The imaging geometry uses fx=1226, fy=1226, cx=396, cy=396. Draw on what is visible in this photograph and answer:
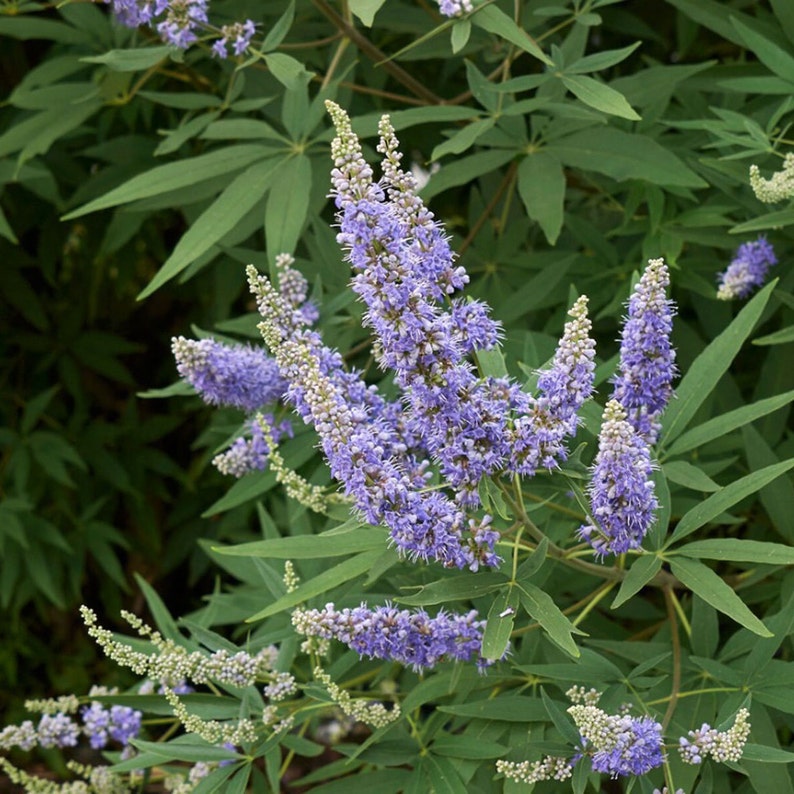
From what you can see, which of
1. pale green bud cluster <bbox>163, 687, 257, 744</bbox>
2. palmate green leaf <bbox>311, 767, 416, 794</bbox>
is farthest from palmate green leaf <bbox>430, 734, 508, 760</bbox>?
pale green bud cluster <bbox>163, 687, 257, 744</bbox>

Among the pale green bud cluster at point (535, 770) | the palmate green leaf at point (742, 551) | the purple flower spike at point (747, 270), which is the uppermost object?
the purple flower spike at point (747, 270)

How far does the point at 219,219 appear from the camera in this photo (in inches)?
147

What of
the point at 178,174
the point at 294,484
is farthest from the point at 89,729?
the point at 178,174

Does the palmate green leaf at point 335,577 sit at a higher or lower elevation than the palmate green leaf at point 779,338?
lower

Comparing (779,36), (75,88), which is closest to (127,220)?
(75,88)

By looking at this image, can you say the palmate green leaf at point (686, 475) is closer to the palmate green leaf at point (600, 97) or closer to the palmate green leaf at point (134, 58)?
the palmate green leaf at point (600, 97)

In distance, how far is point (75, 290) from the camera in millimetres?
6621

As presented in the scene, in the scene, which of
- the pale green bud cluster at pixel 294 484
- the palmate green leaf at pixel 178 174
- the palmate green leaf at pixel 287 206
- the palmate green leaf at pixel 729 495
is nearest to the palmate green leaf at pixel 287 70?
the palmate green leaf at pixel 287 206

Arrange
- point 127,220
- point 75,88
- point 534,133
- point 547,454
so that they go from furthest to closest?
point 127,220 → point 75,88 → point 534,133 → point 547,454

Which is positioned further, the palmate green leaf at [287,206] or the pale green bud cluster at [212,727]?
the palmate green leaf at [287,206]

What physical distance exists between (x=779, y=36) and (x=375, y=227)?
8.68 ft

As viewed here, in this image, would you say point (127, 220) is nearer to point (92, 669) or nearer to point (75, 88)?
point (75, 88)

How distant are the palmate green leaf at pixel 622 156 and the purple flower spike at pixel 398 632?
63.7 inches

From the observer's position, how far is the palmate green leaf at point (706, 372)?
115 inches
